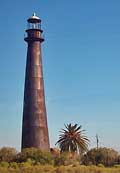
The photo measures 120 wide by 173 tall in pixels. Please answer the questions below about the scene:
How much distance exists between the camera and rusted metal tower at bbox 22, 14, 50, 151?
6556 centimetres

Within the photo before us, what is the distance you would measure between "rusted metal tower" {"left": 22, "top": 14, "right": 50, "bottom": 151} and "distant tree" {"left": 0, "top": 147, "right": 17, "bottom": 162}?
235cm

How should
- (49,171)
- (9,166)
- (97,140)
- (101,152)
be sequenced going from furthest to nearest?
(97,140) → (101,152) → (9,166) → (49,171)

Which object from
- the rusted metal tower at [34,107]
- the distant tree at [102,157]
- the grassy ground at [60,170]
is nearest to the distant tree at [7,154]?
the rusted metal tower at [34,107]

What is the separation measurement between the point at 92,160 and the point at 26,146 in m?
9.74

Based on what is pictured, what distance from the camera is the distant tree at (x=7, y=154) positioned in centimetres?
6691

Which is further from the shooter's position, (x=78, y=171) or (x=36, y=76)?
(x=36, y=76)

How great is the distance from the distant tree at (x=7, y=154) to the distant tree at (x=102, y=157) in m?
10.7

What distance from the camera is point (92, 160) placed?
211ft

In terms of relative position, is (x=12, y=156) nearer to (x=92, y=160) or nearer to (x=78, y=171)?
(x=92, y=160)

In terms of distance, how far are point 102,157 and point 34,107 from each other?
38.8 ft

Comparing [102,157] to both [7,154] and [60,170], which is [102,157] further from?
[7,154]

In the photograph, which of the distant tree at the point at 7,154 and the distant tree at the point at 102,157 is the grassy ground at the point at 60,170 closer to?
the distant tree at the point at 102,157

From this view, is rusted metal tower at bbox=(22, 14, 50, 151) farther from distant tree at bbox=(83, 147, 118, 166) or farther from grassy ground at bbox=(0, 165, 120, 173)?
grassy ground at bbox=(0, 165, 120, 173)

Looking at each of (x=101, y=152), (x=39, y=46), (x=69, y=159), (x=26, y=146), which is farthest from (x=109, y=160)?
(x=39, y=46)
